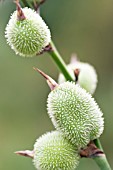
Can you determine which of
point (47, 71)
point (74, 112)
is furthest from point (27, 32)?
point (47, 71)

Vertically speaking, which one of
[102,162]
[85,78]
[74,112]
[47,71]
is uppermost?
[47,71]

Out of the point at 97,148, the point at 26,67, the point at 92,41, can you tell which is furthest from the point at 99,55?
the point at 97,148

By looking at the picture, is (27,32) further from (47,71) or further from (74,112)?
(47,71)

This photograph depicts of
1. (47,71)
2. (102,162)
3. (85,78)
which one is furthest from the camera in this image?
(47,71)

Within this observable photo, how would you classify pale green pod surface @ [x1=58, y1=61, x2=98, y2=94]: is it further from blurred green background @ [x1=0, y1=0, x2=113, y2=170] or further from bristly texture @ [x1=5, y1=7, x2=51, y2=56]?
blurred green background @ [x1=0, y1=0, x2=113, y2=170]

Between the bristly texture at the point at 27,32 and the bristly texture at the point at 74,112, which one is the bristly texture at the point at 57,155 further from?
the bristly texture at the point at 27,32

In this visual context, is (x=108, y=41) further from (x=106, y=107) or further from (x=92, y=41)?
(x=106, y=107)
